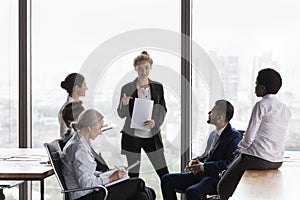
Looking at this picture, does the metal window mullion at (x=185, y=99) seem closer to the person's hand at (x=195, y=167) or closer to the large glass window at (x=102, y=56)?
the large glass window at (x=102, y=56)

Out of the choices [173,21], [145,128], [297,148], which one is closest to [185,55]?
[173,21]

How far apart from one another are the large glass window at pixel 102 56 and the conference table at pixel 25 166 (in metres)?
0.78

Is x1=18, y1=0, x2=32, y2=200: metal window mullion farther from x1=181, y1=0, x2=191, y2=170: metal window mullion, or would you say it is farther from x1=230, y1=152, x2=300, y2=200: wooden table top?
x1=230, y1=152, x2=300, y2=200: wooden table top

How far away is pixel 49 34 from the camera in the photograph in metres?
5.73

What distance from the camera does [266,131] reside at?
150 inches

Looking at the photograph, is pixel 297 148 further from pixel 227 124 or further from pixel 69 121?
pixel 69 121

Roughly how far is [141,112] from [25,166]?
1.13 meters

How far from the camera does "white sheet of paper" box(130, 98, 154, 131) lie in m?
4.82

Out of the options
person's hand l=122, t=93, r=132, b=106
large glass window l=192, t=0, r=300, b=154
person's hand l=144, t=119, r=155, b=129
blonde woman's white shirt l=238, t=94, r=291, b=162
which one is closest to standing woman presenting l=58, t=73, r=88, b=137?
person's hand l=122, t=93, r=132, b=106

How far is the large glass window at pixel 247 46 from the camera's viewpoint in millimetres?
5340


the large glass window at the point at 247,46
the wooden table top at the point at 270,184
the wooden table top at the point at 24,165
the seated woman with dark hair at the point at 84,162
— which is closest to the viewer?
the wooden table top at the point at 270,184

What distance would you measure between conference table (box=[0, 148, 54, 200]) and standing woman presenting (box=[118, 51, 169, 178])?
71 centimetres

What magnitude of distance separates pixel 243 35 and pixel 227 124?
1.21 metres

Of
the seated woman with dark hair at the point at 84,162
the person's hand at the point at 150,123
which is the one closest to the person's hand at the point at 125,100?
the person's hand at the point at 150,123
